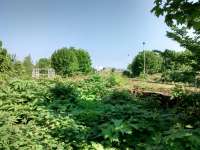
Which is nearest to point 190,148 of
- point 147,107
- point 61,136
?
point 61,136

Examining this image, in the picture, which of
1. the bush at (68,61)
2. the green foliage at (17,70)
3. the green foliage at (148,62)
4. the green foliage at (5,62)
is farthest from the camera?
the bush at (68,61)

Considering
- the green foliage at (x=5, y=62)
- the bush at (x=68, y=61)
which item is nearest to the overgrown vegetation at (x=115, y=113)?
the green foliage at (x=5, y=62)

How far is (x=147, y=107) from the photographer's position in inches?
418

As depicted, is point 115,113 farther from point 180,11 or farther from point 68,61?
point 68,61

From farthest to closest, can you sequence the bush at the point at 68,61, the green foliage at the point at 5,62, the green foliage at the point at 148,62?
the bush at the point at 68,61 < the green foliage at the point at 148,62 < the green foliage at the point at 5,62

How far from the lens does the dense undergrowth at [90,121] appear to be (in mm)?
7266

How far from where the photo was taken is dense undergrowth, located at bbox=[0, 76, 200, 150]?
7.27 meters

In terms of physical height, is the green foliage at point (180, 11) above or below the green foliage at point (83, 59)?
below

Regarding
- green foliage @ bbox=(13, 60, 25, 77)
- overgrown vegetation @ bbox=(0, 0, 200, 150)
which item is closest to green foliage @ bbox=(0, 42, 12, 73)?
green foliage @ bbox=(13, 60, 25, 77)

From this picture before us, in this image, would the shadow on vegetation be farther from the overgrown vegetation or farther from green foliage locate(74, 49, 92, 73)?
green foliage locate(74, 49, 92, 73)

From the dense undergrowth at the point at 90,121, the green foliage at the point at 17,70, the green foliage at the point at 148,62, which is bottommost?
the dense undergrowth at the point at 90,121

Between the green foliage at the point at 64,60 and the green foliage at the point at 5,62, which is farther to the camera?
the green foliage at the point at 64,60

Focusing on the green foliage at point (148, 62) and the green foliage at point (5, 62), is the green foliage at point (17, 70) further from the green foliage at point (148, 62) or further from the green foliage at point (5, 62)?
the green foliage at point (148, 62)

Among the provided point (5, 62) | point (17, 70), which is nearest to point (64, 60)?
point (17, 70)
